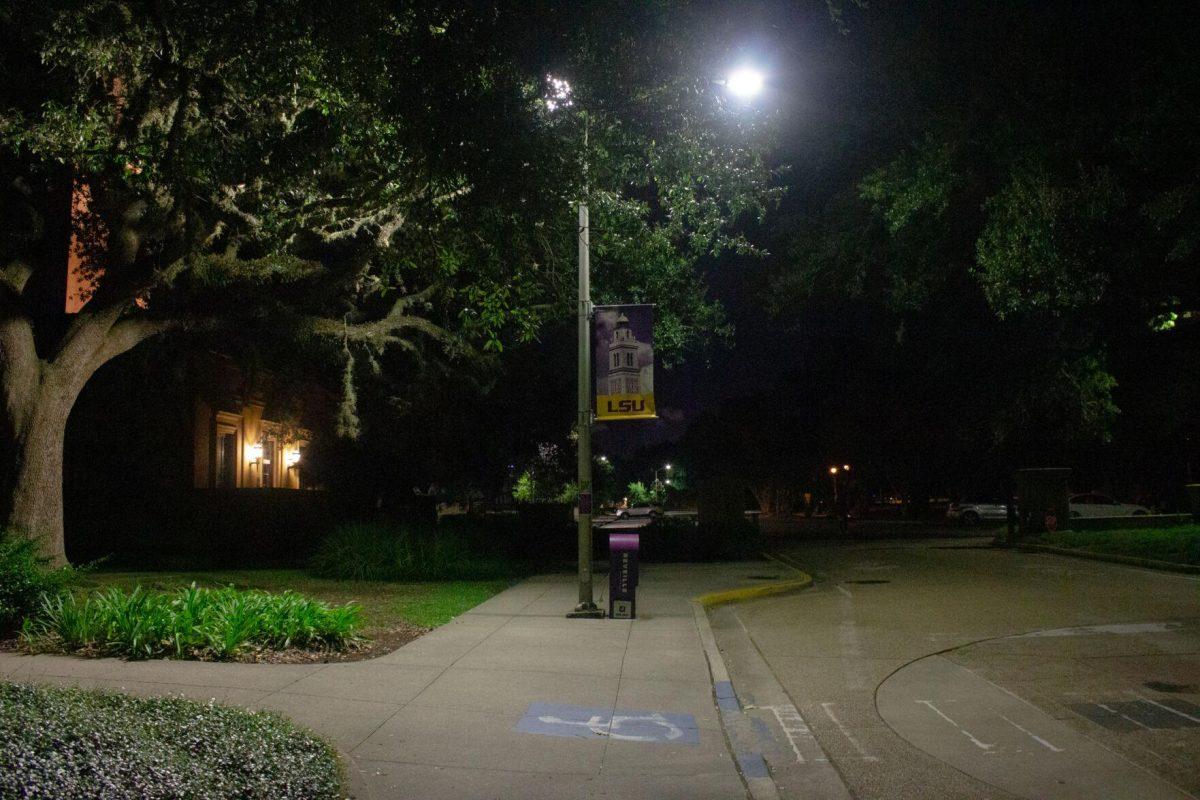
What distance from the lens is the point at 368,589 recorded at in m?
16.7

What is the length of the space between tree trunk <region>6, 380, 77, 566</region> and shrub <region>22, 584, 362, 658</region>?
18.7 ft

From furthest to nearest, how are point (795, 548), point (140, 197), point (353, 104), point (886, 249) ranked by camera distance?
point (795, 548) < point (886, 249) < point (140, 197) < point (353, 104)

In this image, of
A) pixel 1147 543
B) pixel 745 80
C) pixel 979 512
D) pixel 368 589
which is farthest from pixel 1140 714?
Result: pixel 979 512

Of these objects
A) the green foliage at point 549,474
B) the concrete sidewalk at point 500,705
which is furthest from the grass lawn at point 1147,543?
the green foliage at point 549,474

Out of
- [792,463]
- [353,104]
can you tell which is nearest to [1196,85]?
[353,104]

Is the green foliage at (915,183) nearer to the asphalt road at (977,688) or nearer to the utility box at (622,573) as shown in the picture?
the asphalt road at (977,688)

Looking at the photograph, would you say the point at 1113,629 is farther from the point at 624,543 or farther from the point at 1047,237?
the point at 624,543

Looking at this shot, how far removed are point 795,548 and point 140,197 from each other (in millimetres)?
22060

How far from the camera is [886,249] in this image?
16.9 m

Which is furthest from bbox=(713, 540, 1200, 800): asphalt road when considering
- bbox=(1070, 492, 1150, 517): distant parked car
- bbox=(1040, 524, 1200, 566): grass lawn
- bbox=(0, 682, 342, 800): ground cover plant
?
bbox=(1070, 492, 1150, 517): distant parked car

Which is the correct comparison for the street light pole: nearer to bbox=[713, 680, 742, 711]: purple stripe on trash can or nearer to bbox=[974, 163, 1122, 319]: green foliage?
bbox=[713, 680, 742, 711]: purple stripe on trash can

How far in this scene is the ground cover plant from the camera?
4.06 meters

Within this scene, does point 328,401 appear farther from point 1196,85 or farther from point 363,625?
point 1196,85

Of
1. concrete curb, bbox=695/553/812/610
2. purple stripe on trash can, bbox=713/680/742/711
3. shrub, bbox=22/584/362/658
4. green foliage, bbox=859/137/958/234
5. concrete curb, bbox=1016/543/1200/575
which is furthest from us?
concrete curb, bbox=1016/543/1200/575
